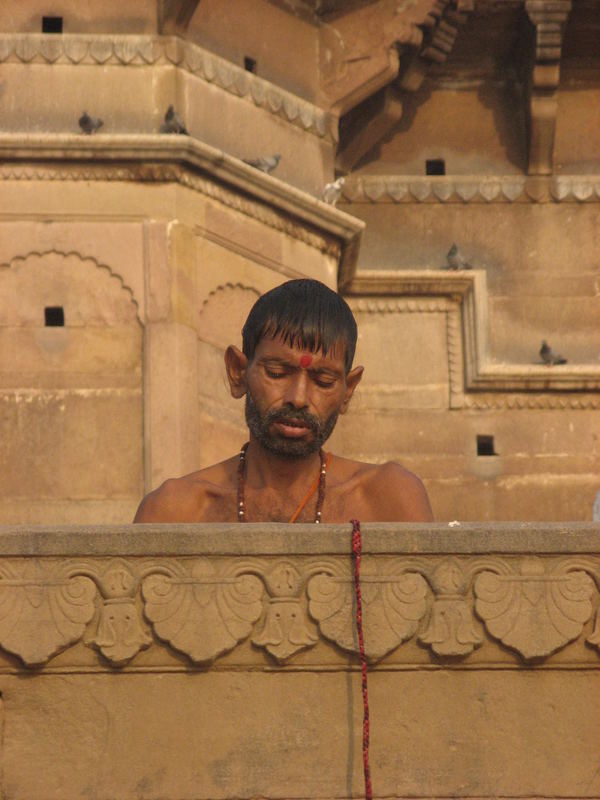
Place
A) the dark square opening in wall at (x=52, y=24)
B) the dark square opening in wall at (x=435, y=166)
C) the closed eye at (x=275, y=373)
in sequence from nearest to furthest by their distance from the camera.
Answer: the closed eye at (x=275, y=373)
the dark square opening in wall at (x=52, y=24)
the dark square opening in wall at (x=435, y=166)

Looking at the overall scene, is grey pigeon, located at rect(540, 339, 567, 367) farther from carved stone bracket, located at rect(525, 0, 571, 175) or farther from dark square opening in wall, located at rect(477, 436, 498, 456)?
carved stone bracket, located at rect(525, 0, 571, 175)

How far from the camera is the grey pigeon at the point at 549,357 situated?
16625mm

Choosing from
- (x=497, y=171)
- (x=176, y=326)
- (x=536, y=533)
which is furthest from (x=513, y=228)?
(x=536, y=533)

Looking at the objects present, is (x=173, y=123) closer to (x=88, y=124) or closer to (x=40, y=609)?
(x=88, y=124)

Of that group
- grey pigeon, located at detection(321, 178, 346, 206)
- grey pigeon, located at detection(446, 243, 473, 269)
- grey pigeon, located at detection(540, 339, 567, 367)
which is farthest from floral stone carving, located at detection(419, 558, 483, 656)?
grey pigeon, located at detection(446, 243, 473, 269)

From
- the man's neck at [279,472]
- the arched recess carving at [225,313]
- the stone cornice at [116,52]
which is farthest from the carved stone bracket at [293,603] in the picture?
the stone cornice at [116,52]

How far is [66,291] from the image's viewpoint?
48.5 ft

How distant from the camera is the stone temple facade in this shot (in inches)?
573

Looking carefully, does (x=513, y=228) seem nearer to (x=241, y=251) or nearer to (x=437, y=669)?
(x=241, y=251)

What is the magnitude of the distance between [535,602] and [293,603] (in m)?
Answer: 0.68

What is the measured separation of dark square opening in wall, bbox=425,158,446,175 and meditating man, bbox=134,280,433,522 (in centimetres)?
976

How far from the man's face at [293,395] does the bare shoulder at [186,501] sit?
0.23 metres

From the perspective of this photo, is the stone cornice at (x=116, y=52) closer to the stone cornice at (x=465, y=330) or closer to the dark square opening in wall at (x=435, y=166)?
the stone cornice at (x=465, y=330)

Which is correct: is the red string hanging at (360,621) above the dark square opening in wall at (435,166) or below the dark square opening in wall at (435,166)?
below
